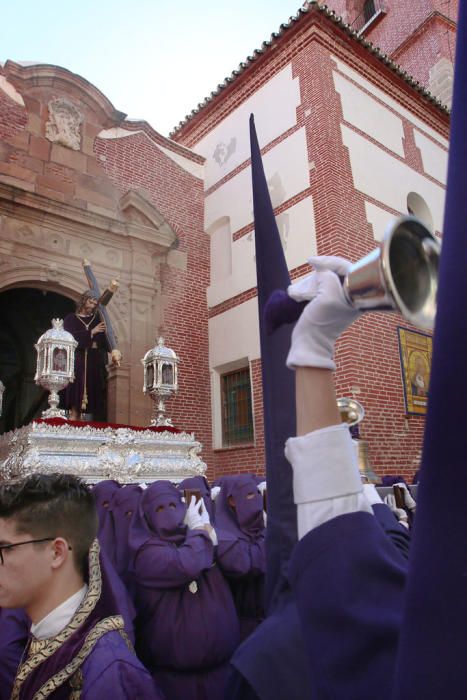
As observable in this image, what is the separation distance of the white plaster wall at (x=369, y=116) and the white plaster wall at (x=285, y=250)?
2.30m

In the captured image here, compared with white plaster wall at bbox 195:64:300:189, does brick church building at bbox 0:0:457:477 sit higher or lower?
lower

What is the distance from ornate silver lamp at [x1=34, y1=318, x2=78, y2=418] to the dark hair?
4.04 m

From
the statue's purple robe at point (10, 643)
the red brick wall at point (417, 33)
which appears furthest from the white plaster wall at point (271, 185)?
the statue's purple robe at point (10, 643)

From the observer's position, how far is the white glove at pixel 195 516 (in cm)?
328

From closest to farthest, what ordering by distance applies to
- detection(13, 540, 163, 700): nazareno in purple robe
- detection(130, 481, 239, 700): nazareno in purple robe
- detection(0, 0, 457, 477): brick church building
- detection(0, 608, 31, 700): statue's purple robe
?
detection(13, 540, 163, 700): nazareno in purple robe, detection(0, 608, 31, 700): statue's purple robe, detection(130, 481, 239, 700): nazareno in purple robe, detection(0, 0, 457, 477): brick church building

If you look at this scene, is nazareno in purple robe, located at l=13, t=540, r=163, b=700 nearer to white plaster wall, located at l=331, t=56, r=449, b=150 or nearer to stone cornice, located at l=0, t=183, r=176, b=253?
stone cornice, located at l=0, t=183, r=176, b=253

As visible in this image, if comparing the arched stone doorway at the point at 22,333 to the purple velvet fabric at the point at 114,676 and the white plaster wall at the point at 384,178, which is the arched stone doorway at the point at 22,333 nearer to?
the white plaster wall at the point at 384,178

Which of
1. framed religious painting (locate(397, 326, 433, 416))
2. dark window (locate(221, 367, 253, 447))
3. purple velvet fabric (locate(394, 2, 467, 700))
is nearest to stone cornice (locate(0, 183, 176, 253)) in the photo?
dark window (locate(221, 367, 253, 447))

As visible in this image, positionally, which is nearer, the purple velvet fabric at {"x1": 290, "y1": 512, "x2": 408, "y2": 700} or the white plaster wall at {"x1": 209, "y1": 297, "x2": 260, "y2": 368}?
the purple velvet fabric at {"x1": 290, "y1": 512, "x2": 408, "y2": 700}

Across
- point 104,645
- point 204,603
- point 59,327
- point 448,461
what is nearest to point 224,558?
point 204,603

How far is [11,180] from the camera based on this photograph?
336 inches

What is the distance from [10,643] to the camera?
2092 mm

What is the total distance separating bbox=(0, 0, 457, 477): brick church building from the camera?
8.82m

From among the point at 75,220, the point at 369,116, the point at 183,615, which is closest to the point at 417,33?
the point at 369,116
